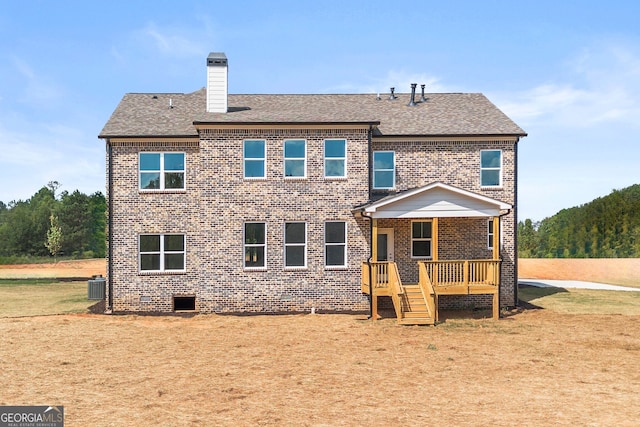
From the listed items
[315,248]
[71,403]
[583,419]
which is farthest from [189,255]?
[583,419]

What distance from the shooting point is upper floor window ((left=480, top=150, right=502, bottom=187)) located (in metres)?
21.1

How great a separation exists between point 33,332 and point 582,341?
16083 mm

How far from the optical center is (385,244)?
2073cm

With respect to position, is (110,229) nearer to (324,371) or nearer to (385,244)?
(385,244)

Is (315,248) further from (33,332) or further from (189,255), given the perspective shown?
(33,332)

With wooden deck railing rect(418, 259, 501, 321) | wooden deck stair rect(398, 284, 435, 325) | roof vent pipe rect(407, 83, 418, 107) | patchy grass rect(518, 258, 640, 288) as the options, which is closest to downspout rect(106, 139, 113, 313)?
wooden deck stair rect(398, 284, 435, 325)

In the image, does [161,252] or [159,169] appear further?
[159,169]

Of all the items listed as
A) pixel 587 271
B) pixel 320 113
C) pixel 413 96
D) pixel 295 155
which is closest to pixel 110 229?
pixel 295 155

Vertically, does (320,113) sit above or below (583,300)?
above

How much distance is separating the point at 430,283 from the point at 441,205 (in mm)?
2804

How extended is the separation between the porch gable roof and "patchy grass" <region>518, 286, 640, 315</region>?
220 inches

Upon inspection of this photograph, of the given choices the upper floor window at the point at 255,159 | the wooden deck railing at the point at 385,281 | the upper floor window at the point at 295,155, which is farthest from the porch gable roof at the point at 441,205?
the upper floor window at the point at 255,159

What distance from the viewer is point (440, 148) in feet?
68.7

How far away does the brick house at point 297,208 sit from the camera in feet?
63.3
